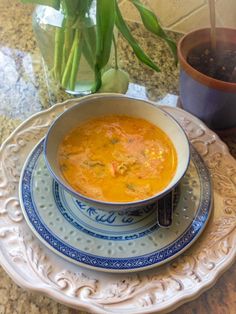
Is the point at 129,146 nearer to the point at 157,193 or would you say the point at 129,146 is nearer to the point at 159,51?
the point at 157,193

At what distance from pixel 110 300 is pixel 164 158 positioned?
0.78 feet

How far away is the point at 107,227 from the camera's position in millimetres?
605

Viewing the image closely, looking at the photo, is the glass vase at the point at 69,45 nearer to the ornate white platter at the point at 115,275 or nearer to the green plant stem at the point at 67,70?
the green plant stem at the point at 67,70

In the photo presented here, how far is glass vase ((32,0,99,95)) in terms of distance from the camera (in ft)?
2.50

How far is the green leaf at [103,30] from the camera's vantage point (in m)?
0.72

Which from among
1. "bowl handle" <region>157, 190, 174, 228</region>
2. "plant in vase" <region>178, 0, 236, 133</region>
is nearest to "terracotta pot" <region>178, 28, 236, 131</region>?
"plant in vase" <region>178, 0, 236, 133</region>

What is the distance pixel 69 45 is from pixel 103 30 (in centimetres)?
7

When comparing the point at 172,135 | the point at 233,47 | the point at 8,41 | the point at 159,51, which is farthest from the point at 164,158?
the point at 8,41

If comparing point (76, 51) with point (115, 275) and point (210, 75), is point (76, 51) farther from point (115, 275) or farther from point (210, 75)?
point (115, 275)

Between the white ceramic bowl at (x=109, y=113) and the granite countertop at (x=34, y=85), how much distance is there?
6.4 inches

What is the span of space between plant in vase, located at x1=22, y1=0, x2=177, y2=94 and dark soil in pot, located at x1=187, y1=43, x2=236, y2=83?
1.9 inches

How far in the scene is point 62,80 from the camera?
33.3 inches

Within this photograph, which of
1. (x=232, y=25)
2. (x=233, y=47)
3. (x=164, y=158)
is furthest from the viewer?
(x=232, y=25)

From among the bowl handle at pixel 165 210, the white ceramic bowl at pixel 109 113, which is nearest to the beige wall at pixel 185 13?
the white ceramic bowl at pixel 109 113
